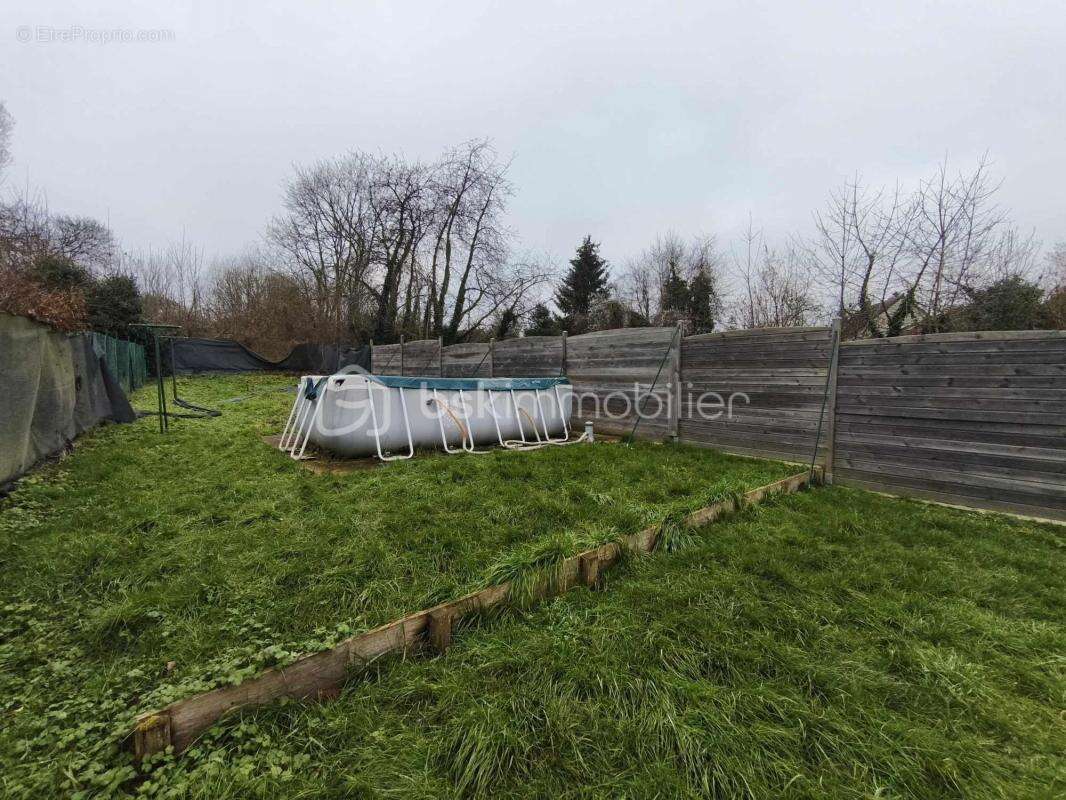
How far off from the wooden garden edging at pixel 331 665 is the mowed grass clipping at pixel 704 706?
0.17 feet

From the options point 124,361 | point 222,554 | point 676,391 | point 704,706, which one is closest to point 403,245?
point 124,361

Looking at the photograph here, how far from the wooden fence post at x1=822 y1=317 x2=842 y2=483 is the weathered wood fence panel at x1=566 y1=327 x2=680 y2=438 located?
1737mm

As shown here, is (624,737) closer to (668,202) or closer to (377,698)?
(377,698)

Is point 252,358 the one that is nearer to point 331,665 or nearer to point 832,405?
point 331,665

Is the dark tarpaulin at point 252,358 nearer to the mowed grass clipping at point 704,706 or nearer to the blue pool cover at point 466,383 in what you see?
the blue pool cover at point 466,383

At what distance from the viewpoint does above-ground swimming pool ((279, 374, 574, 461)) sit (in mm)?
4625

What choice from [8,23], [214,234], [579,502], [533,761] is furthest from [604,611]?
[214,234]

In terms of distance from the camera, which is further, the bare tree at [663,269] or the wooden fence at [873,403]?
the bare tree at [663,269]

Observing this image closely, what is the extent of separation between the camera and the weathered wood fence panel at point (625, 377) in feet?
18.2

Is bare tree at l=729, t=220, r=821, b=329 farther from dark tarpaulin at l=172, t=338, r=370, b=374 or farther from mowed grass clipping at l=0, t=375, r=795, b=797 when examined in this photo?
dark tarpaulin at l=172, t=338, r=370, b=374

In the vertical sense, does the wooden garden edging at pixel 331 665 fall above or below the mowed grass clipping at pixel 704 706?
above

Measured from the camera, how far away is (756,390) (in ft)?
15.5

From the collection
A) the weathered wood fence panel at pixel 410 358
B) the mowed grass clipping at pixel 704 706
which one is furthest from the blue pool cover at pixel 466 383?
the weathered wood fence panel at pixel 410 358

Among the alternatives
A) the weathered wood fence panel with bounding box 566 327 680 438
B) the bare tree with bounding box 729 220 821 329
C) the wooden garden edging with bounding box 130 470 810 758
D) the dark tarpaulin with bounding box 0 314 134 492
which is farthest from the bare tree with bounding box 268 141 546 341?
the wooden garden edging with bounding box 130 470 810 758
